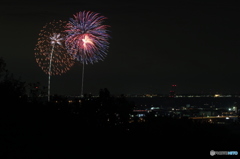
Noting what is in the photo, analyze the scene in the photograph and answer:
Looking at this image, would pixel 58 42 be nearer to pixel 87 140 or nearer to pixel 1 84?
pixel 1 84

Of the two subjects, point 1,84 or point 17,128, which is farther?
point 1,84

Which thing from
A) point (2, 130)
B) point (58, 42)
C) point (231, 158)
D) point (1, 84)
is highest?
point (58, 42)

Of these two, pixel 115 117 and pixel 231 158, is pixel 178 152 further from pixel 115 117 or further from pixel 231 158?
pixel 115 117

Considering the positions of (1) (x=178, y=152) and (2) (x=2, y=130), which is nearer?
(2) (x=2, y=130)

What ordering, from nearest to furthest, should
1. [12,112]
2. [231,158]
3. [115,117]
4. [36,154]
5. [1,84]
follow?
[36,154], [231,158], [12,112], [1,84], [115,117]

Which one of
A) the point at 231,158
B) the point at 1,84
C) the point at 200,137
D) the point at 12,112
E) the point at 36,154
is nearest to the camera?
the point at 36,154

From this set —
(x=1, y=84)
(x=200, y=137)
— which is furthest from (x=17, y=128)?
(x=200, y=137)

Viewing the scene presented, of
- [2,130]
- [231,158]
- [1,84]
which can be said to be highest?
[1,84]

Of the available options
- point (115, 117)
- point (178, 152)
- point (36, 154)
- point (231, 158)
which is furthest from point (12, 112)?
point (115, 117)

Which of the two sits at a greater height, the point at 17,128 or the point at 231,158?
the point at 17,128
